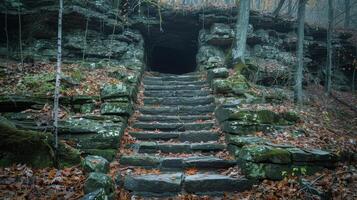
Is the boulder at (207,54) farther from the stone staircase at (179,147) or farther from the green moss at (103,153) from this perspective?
the green moss at (103,153)

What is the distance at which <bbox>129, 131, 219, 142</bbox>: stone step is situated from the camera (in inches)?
335

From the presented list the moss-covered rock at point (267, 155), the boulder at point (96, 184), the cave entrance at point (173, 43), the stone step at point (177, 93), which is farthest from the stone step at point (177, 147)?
the cave entrance at point (173, 43)

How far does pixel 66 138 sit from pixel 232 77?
6874mm

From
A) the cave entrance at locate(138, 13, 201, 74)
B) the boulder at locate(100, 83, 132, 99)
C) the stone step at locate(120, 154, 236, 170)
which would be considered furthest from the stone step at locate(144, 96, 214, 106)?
the cave entrance at locate(138, 13, 201, 74)

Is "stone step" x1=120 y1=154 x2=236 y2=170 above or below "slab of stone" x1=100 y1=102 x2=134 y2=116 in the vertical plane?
below

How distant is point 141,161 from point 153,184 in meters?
1.19

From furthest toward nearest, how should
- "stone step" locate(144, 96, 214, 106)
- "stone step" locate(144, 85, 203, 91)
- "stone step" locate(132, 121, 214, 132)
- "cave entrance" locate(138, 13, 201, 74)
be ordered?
"cave entrance" locate(138, 13, 201, 74), "stone step" locate(144, 85, 203, 91), "stone step" locate(144, 96, 214, 106), "stone step" locate(132, 121, 214, 132)

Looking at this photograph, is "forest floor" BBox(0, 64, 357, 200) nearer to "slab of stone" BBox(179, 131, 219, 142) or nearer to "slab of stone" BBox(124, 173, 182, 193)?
"slab of stone" BBox(124, 173, 182, 193)

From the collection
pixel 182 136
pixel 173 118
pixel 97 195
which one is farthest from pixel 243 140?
pixel 97 195

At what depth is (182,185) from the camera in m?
6.02

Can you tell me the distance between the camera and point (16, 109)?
8.46 metres

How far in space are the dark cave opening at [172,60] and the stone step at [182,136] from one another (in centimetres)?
1204

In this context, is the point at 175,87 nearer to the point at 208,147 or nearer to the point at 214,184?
the point at 208,147

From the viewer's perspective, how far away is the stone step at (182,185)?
19.5 ft
